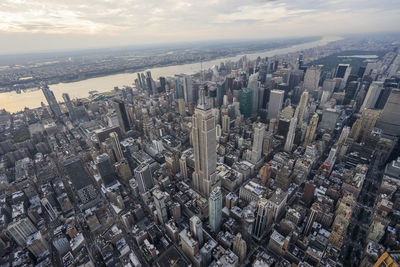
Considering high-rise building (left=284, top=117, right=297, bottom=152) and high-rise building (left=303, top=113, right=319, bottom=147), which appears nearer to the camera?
high-rise building (left=284, top=117, right=297, bottom=152)

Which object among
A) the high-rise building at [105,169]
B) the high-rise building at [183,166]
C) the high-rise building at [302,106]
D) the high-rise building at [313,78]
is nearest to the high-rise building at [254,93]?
the high-rise building at [302,106]

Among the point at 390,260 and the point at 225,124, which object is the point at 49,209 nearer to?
the point at 225,124

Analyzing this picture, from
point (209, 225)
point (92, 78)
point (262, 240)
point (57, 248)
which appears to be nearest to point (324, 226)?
point (262, 240)

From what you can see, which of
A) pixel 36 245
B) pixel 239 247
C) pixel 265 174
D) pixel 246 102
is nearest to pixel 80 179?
pixel 36 245

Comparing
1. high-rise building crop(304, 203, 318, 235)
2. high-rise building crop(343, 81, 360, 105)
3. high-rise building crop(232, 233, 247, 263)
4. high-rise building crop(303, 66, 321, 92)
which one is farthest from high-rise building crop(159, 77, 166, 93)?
high-rise building crop(304, 203, 318, 235)

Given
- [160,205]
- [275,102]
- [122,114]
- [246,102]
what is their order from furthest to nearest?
[246,102], [275,102], [122,114], [160,205]

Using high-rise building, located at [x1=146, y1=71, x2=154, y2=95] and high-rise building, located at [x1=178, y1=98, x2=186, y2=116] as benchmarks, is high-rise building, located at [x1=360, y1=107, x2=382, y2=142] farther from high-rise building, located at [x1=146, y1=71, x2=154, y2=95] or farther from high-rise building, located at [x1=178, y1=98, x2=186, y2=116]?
high-rise building, located at [x1=146, y1=71, x2=154, y2=95]
